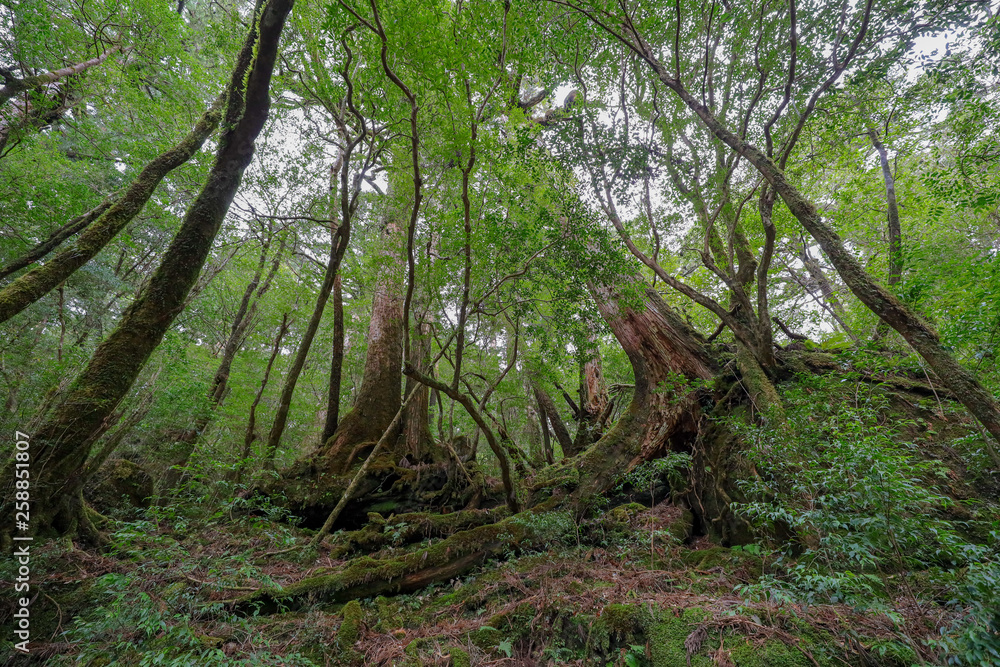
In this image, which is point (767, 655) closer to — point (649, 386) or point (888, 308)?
point (888, 308)

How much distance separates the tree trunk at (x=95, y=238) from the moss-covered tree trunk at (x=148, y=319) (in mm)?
1238

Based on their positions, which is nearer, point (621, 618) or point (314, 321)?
point (621, 618)

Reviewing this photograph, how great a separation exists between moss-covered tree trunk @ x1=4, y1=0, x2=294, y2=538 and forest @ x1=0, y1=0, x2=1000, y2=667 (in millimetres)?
34

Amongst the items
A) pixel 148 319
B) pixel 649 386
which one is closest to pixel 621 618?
pixel 649 386

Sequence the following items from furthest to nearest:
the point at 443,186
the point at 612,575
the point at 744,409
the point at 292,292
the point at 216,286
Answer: the point at 216,286 < the point at 292,292 < the point at 443,186 < the point at 744,409 < the point at 612,575

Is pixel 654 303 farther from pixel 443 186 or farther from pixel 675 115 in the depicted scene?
pixel 443 186

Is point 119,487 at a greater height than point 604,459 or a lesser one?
lesser

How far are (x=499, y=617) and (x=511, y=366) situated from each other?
13.3ft

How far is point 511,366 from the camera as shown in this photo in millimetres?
6949

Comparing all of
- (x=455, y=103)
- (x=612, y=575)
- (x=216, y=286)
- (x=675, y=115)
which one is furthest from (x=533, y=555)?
(x=216, y=286)

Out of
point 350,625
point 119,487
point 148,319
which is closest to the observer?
point 350,625

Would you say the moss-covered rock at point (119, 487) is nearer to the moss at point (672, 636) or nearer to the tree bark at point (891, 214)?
the moss at point (672, 636)

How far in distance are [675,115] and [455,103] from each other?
470cm

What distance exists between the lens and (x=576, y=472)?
22.3 ft
